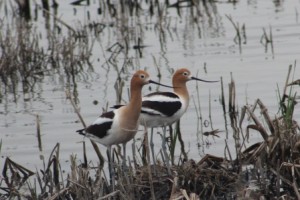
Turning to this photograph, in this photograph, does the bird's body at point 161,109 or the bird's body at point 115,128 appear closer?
the bird's body at point 115,128

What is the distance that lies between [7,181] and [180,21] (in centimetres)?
794

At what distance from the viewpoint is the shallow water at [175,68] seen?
1071 cm

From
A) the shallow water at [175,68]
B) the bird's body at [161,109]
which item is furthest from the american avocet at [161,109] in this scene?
the shallow water at [175,68]

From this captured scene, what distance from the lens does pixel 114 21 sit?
16.7 meters

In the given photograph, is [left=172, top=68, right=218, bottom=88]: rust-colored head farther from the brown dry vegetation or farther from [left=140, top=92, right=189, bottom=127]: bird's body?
the brown dry vegetation

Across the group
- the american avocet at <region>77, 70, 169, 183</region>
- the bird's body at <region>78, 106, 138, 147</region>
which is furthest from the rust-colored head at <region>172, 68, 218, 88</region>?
the bird's body at <region>78, 106, 138, 147</region>

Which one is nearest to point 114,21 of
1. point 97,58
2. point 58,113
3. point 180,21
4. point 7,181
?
point 180,21

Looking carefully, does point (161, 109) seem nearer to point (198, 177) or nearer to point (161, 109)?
point (161, 109)

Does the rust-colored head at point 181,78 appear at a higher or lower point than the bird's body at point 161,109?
higher

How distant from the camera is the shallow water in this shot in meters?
10.7

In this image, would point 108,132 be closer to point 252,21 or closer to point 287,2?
point 252,21

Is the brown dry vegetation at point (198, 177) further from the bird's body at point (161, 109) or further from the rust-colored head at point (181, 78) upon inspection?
the rust-colored head at point (181, 78)

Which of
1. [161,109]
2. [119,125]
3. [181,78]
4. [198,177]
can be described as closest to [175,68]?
[181,78]

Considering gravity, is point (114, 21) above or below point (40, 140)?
above
